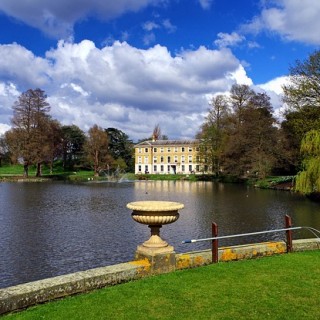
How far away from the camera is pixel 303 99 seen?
122 ft

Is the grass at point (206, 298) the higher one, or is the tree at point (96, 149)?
the tree at point (96, 149)

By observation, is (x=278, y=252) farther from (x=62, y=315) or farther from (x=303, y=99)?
(x=303, y=99)

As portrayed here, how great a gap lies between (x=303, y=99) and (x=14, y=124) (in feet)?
161

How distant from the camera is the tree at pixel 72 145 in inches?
3718

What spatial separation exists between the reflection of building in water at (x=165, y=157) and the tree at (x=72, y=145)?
15.0 meters

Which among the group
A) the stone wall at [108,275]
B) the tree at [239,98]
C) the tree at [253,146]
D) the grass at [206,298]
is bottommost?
the grass at [206,298]

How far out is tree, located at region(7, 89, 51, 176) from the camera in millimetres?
64375

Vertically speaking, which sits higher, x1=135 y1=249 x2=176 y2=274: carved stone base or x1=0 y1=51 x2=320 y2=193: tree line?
x1=0 y1=51 x2=320 y2=193: tree line

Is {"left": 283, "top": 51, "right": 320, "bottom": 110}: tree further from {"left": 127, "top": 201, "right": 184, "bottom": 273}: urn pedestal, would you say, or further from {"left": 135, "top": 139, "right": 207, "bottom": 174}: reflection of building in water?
{"left": 135, "top": 139, "right": 207, "bottom": 174}: reflection of building in water

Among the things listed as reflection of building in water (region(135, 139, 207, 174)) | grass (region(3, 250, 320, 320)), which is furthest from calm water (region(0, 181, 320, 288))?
reflection of building in water (region(135, 139, 207, 174))

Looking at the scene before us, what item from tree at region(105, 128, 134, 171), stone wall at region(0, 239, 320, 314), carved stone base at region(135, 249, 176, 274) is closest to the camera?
stone wall at region(0, 239, 320, 314)

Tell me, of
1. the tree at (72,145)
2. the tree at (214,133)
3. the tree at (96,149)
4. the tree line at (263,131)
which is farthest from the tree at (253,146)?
the tree at (72,145)

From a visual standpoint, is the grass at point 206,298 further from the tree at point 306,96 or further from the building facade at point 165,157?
the building facade at point 165,157

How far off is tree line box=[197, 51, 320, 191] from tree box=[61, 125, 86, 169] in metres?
37.1
